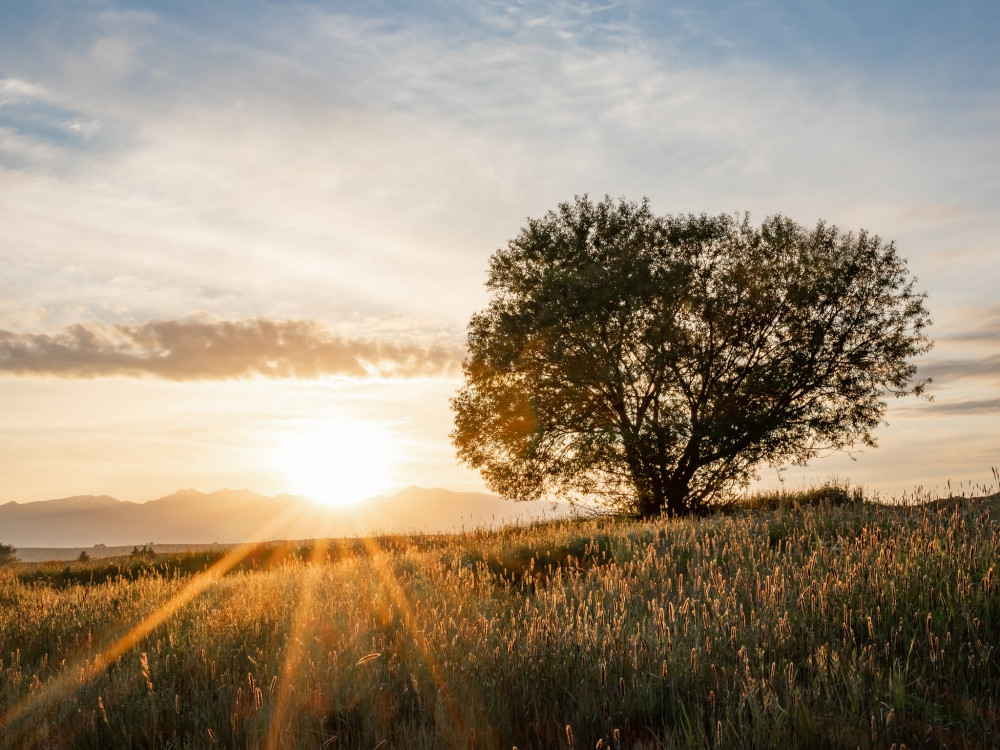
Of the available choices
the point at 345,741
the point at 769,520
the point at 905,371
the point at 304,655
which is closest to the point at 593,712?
the point at 345,741

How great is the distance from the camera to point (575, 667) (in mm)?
4734

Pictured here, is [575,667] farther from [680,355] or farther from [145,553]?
[145,553]

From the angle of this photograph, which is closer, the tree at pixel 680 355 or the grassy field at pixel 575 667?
the grassy field at pixel 575 667

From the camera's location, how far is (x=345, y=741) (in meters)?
4.21

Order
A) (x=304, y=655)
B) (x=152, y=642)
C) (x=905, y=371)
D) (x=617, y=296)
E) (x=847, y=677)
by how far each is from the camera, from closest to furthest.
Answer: (x=847, y=677), (x=304, y=655), (x=152, y=642), (x=617, y=296), (x=905, y=371)

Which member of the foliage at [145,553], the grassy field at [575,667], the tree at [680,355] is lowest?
the foliage at [145,553]

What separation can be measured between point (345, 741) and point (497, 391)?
59.8ft

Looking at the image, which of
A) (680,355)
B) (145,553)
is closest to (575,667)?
(680,355)

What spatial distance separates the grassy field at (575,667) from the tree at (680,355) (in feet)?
42.1

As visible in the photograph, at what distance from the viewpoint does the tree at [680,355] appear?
2098 centimetres

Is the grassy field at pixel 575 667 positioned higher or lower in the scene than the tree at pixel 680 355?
lower

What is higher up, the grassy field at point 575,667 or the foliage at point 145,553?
the grassy field at point 575,667

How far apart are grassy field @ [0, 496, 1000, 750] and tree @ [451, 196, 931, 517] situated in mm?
12829

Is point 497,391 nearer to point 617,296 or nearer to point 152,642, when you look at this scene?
point 617,296
